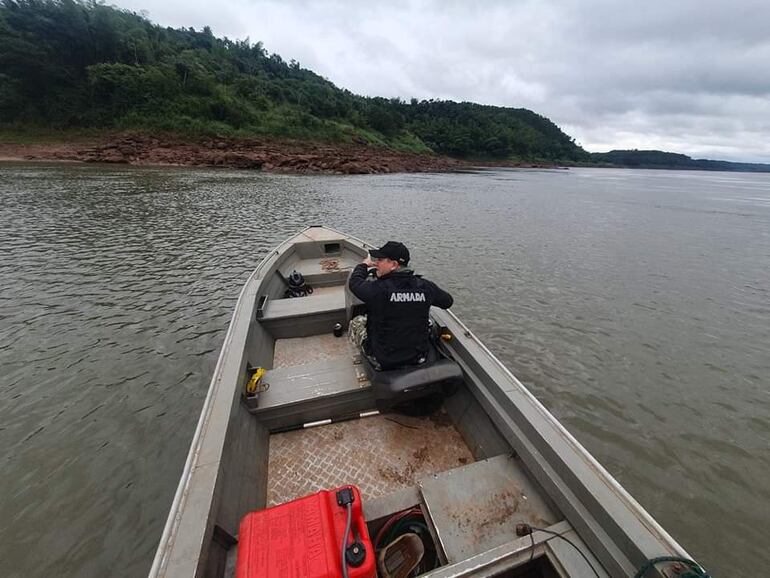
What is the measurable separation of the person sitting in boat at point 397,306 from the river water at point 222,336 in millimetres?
2877

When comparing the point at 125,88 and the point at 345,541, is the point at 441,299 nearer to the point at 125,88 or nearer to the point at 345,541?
the point at 345,541

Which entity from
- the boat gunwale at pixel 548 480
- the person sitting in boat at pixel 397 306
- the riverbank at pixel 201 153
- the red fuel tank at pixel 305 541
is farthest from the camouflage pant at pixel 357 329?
the riverbank at pixel 201 153

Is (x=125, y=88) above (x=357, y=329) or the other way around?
above

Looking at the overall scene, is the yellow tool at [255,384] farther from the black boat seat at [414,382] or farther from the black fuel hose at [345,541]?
the black fuel hose at [345,541]

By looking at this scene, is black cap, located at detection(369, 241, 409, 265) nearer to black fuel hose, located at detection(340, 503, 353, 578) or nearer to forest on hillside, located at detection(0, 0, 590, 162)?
black fuel hose, located at detection(340, 503, 353, 578)

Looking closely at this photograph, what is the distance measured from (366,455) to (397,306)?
1.60 meters

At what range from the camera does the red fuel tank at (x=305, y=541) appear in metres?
1.66

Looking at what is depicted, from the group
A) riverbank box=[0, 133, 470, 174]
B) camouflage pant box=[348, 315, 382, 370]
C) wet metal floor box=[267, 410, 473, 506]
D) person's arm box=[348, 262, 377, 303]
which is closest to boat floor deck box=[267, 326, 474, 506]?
wet metal floor box=[267, 410, 473, 506]

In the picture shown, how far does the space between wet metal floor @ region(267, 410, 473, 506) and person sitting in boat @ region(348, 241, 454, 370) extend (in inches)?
33.5

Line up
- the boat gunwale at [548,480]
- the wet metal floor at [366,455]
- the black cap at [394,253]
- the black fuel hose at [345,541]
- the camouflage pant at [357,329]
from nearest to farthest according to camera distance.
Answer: the black fuel hose at [345,541], the boat gunwale at [548,480], the wet metal floor at [366,455], the black cap at [394,253], the camouflage pant at [357,329]

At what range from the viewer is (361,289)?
3.27 metres

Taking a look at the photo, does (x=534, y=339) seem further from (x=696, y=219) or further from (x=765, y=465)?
(x=696, y=219)

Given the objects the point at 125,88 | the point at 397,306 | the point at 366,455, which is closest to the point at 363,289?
the point at 397,306

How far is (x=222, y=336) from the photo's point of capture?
6.52 meters
